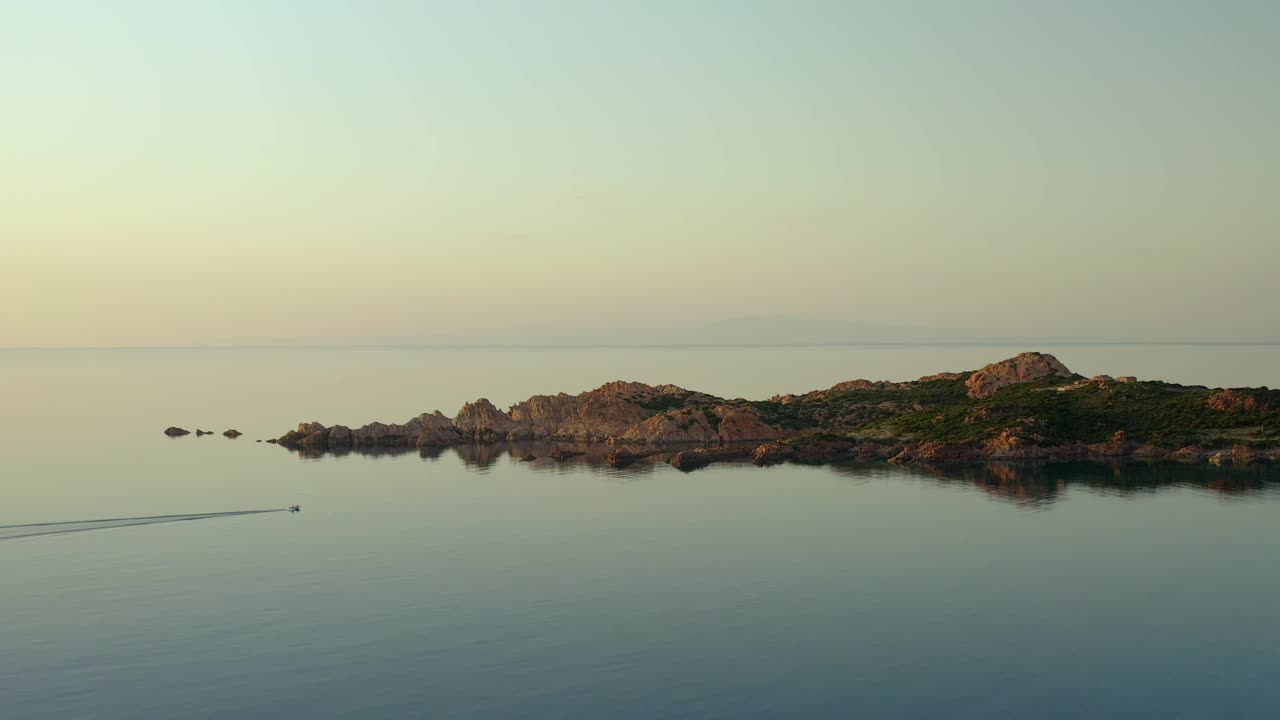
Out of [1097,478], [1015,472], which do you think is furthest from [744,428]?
[1097,478]

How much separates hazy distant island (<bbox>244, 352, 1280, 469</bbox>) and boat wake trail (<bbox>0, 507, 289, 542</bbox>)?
4948 cm

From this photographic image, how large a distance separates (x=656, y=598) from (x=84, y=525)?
55719 millimetres

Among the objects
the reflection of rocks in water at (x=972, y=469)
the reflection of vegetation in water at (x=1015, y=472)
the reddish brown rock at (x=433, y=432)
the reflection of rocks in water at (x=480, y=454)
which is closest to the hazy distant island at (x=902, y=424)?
the reddish brown rock at (x=433, y=432)

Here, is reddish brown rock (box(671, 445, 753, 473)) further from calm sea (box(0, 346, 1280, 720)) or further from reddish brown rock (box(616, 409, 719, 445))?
calm sea (box(0, 346, 1280, 720))

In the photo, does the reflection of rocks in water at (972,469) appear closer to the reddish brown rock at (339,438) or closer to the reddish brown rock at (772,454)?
the reddish brown rock at (339,438)

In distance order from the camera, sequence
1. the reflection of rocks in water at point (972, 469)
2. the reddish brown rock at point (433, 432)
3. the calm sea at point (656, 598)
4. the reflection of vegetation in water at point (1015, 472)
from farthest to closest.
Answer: the reddish brown rock at point (433, 432) → the reflection of rocks in water at point (972, 469) → the reflection of vegetation in water at point (1015, 472) → the calm sea at point (656, 598)

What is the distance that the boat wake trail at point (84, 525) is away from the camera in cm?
8575

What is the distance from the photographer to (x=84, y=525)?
292ft

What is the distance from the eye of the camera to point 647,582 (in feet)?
223

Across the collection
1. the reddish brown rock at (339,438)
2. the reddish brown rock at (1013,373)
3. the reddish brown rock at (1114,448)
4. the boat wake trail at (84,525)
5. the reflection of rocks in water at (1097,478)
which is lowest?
the boat wake trail at (84,525)

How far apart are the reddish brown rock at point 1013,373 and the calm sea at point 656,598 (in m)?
41.0

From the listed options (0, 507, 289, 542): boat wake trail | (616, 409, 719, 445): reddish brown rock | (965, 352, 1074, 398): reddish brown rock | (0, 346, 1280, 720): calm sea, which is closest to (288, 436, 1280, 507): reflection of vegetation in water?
(0, 346, 1280, 720): calm sea

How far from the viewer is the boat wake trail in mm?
85750

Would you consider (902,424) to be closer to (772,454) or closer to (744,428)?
(744,428)
